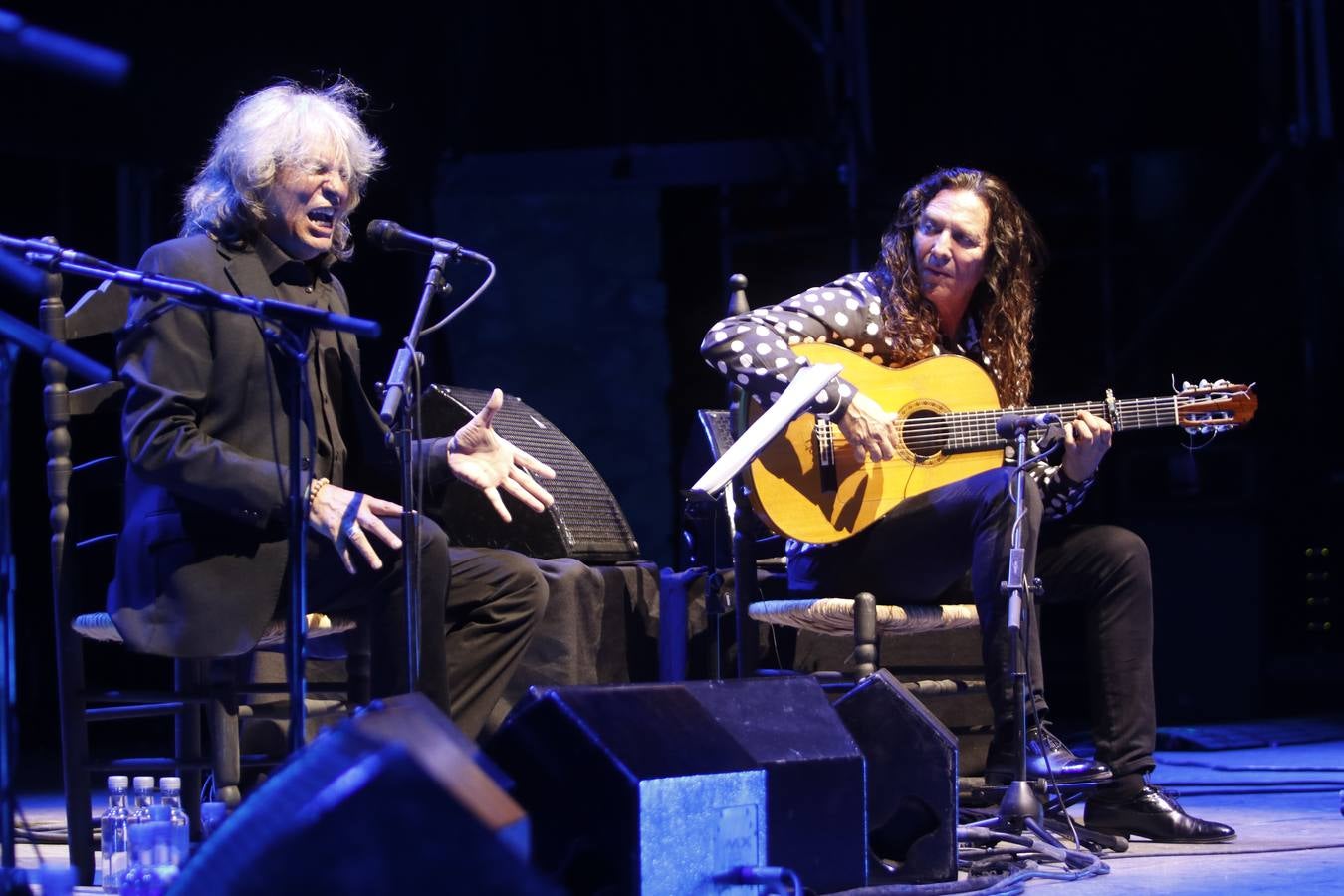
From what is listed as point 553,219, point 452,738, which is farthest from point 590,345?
point 452,738

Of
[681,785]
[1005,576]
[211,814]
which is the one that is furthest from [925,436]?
[211,814]

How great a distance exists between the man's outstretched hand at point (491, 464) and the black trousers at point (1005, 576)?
34.5 inches

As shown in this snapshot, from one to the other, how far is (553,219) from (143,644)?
404 centimetres

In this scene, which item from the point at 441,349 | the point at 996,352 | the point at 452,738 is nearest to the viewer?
the point at 452,738

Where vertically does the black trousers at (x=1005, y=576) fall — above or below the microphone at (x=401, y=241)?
below

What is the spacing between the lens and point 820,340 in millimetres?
3875

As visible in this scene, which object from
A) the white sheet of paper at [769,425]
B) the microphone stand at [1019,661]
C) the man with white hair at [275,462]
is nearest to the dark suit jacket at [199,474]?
the man with white hair at [275,462]

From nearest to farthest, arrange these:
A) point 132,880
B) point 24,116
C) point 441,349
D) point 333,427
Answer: point 132,880 → point 333,427 → point 24,116 → point 441,349

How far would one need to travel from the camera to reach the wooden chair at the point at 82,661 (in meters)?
3.12

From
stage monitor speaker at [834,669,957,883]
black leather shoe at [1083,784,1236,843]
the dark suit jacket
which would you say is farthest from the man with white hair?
black leather shoe at [1083,784,1236,843]

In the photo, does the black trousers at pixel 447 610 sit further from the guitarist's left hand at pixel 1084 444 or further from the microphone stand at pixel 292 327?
the guitarist's left hand at pixel 1084 444

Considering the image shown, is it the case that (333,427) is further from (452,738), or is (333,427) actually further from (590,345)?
(590,345)

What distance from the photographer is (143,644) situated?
9.85 ft

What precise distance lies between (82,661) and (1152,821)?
2.32 meters
